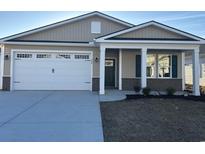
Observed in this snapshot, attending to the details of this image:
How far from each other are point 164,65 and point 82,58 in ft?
20.3

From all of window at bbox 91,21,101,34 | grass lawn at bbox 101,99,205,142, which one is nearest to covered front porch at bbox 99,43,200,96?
window at bbox 91,21,101,34

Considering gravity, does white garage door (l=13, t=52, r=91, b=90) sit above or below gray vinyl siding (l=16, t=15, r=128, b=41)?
below

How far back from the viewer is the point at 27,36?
47.1ft

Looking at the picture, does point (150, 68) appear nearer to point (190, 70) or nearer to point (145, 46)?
point (145, 46)

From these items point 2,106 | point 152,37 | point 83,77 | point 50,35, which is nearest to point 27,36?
point 50,35

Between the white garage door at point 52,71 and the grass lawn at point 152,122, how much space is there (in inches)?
224

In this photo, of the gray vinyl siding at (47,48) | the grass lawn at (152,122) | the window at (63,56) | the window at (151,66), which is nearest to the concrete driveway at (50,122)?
the grass lawn at (152,122)

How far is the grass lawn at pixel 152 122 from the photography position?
5090 mm

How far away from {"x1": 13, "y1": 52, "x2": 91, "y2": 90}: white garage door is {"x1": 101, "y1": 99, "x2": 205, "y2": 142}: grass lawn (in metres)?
5.70

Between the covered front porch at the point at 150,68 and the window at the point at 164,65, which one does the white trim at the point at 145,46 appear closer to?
the covered front porch at the point at 150,68

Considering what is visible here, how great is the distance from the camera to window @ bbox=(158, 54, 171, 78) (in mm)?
14891

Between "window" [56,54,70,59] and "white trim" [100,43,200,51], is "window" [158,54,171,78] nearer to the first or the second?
"white trim" [100,43,200,51]

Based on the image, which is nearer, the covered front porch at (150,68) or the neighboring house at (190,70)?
the covered front porch at (150,68)

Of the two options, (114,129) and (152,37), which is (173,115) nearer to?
(114,129)
